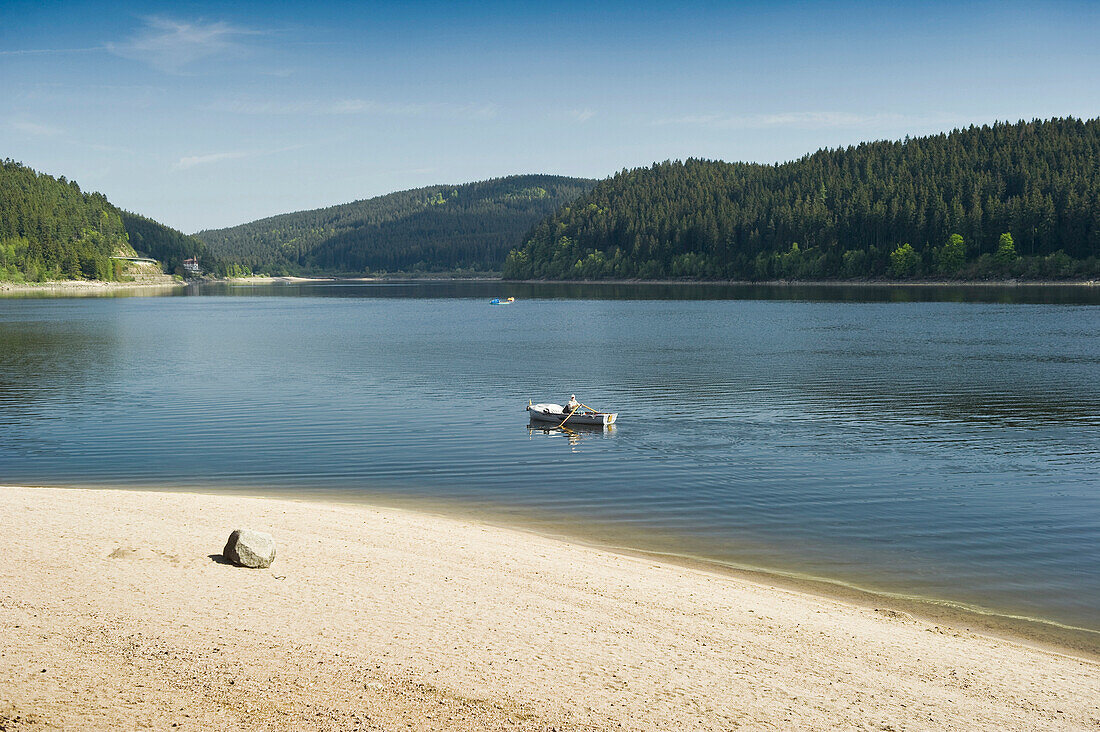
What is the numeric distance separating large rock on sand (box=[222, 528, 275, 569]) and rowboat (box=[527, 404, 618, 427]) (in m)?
21.6

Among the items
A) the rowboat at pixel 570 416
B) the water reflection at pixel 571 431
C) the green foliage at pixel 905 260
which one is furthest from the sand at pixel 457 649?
the green foliage at pixel 905 260

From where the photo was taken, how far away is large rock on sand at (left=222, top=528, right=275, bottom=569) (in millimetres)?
14789

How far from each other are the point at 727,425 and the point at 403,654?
86.8 feet

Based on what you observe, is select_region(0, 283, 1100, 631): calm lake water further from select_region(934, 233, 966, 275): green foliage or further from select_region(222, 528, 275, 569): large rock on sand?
select_region(934, 233, 966, 275): green foliage

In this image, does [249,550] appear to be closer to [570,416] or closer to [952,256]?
[570,416]

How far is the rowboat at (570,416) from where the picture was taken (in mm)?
35625

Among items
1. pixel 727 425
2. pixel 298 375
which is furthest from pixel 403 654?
pixel 298 375

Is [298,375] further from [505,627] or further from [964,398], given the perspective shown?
[505,627]

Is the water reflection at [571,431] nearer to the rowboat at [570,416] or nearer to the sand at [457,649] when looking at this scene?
the rowboat at [570,416]

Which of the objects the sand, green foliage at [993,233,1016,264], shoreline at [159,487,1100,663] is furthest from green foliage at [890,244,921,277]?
the sand

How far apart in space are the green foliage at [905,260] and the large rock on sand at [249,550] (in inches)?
7405

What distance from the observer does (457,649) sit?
38.3 ft

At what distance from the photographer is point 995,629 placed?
14.5 metres

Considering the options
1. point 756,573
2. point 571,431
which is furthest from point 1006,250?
point 756,573
